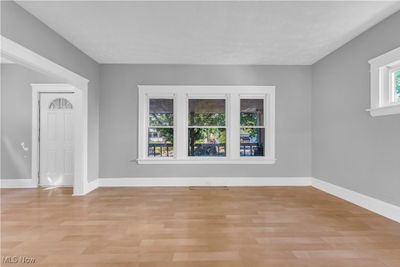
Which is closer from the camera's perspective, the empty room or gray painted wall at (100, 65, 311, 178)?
the empty room

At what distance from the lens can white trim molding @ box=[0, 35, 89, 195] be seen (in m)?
2.64

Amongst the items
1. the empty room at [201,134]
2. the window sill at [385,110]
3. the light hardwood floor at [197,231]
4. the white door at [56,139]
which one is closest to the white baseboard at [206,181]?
the empty room at [201,134]

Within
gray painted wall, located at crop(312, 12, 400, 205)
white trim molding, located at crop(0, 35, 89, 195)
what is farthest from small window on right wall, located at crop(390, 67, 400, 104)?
white trim molding, located at crop(0, 35, 89, 195)

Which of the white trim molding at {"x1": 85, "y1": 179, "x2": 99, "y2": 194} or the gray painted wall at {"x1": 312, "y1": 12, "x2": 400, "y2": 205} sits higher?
the gray painted wall at {"x1": 312, "y1": 12, "x2": 400, "y2": 205}

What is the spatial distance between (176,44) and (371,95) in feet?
10.5

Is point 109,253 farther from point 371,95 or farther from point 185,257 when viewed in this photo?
point 371,95

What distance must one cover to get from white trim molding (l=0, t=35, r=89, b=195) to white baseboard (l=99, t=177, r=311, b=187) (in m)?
0.70

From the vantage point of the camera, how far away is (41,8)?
9.23ft

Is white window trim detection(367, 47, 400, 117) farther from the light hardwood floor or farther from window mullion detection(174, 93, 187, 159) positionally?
window mullion detection(174, 93, 187, 159)

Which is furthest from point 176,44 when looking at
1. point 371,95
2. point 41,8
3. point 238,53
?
point 371,95

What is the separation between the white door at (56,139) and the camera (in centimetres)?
502

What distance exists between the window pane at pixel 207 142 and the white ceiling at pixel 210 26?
1651mm

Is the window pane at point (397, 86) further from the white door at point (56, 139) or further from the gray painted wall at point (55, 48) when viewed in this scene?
the white door at point (56, 139)

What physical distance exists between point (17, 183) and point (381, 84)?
703cm
